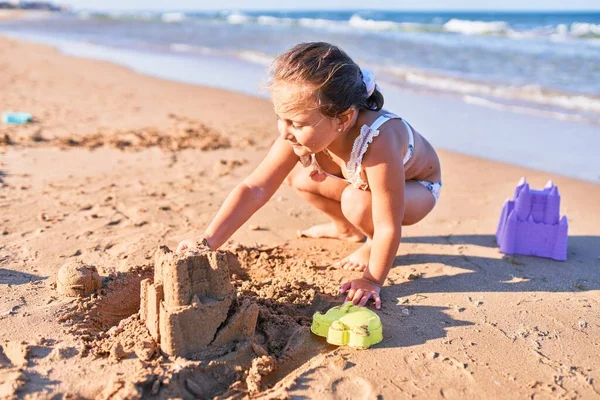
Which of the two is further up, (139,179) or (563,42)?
(563,42)

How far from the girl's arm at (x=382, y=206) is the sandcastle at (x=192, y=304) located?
29.4 inches

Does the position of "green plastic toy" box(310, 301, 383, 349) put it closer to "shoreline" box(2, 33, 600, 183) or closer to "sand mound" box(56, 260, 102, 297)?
"sand mound" box(56, 260, 102, 297)

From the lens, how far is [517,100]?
29.6ft

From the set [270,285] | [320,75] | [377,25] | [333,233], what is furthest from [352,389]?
[377,25]

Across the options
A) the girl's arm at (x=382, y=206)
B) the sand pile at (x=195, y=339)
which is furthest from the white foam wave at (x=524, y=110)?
the sand pile at (x=195, y=339)

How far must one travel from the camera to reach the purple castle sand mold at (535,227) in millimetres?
3691

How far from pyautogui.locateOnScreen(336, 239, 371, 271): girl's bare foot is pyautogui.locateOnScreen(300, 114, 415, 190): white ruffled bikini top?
44 centimetres

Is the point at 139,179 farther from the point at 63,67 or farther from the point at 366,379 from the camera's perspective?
the point at 63,67

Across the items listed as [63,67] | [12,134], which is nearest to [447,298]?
[12,134]

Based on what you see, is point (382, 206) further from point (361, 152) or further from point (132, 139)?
point (132, 139)

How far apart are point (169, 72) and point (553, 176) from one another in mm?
8810

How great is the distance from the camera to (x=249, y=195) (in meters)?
3.20

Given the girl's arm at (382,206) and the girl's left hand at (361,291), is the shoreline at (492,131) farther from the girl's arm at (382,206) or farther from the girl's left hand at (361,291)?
the girl's left hand at (361,291)

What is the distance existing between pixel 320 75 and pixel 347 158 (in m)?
0.60
